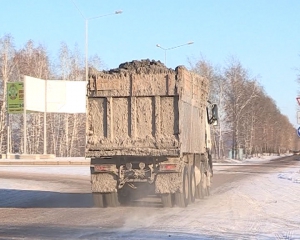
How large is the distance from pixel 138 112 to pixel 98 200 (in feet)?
8.58

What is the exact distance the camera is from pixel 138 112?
15391 millimetres

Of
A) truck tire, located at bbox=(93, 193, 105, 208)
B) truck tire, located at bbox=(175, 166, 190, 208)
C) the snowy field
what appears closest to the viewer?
the snowy field

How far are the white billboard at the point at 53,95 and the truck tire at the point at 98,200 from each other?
4309 centimetres

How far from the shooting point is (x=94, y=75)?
15.7 metres

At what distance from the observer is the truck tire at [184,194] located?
1566 centimetres

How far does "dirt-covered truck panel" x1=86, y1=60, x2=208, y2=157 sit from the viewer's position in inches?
598

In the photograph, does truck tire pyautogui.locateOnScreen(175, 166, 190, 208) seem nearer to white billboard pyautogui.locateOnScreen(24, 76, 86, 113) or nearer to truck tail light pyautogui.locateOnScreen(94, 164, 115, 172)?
truck tail light pyautogui.locateOnScreen(94, 164, 115, 172)

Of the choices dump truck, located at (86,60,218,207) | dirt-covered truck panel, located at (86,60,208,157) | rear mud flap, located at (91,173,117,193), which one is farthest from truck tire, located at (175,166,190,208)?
rear mud flap, located at (91,173,117,193)

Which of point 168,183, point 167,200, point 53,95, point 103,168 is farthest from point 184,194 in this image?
point 53,95

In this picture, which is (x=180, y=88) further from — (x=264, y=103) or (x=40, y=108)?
(x=264, y=103)

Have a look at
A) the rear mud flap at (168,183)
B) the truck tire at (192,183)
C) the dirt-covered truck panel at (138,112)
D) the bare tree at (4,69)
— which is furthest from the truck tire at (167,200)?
the bare tree at (4,69)

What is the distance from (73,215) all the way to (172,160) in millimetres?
2742

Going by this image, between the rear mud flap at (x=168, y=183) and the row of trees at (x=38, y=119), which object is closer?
the rear mud flap at (x=168, y=183)

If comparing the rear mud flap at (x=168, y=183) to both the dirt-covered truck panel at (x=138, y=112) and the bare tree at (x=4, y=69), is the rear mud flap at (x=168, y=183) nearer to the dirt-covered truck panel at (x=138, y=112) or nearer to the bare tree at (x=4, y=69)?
the dirt-covered truck panel at (x=138, y=112)
